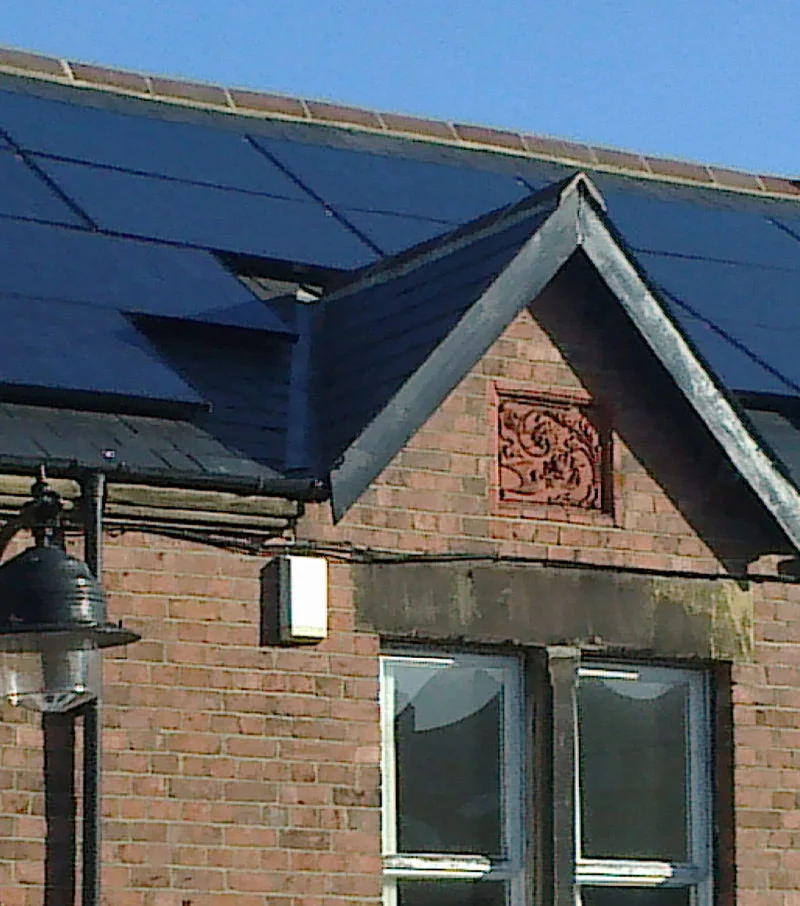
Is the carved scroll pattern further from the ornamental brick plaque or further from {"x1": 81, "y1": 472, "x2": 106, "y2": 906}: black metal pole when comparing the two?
{"x1": 81, "y1": 472, "x2": 106, "y2": 906}: black metal pole

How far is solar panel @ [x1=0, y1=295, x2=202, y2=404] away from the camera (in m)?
9.52

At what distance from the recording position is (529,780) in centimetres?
975

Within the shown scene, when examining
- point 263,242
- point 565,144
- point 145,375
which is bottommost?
point 145,375

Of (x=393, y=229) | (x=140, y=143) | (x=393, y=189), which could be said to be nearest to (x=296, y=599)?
(x=393, y=229)

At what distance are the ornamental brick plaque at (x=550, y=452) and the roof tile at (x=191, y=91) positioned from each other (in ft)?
14.5

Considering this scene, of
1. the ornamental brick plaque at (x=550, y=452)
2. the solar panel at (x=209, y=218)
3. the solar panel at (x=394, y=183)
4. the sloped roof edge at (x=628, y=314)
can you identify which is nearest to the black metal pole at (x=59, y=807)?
the sloped roof edge at (x=628, y=314)

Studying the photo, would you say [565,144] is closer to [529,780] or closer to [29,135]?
[29,135]

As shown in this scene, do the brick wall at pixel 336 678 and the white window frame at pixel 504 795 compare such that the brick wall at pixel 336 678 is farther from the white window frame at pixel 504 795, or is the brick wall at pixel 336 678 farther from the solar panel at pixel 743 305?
the solar panel at pixel 743 305

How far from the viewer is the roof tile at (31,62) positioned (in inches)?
518

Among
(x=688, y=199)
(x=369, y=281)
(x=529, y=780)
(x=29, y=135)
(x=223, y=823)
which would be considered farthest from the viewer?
(x=688, y=199)

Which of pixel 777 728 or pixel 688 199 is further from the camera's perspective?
pixel 688 199

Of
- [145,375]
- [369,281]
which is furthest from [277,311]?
[145,375]

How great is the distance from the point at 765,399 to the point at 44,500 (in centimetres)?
423

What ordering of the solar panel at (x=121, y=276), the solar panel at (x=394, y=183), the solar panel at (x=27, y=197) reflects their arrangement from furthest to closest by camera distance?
1. the solar panel at (x=394, y=183)
2. the solar panel at (x=27, y=197)
3. the solar panel at (x=121, y=276)
